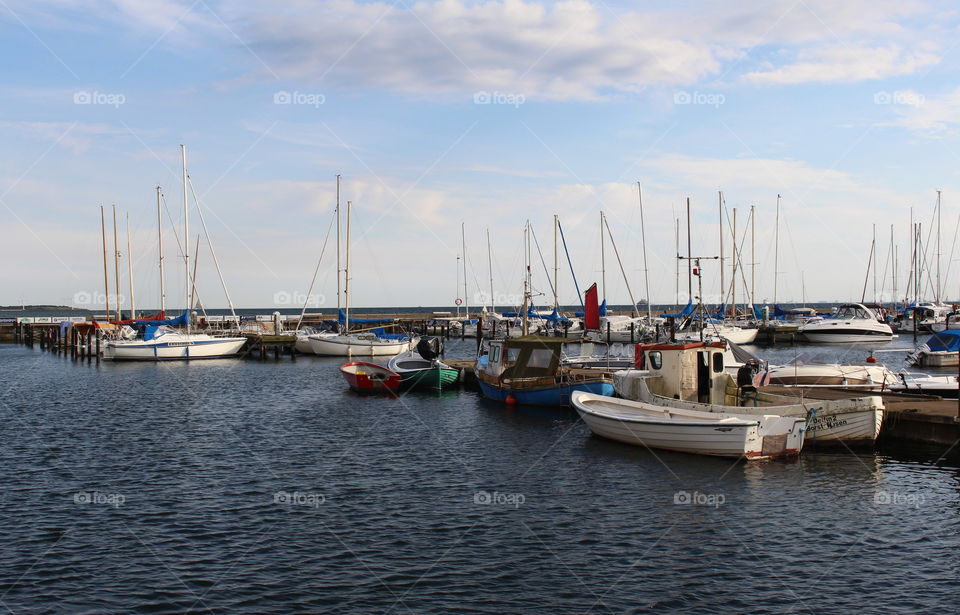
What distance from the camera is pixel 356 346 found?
6519 cm

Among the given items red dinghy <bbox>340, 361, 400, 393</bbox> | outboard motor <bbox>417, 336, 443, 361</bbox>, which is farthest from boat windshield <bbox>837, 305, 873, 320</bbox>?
red dinghy <bbox>340, 361, 400, 393</bbox>

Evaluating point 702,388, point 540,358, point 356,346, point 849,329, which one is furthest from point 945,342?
point 356,346

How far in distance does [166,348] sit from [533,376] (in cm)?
3961

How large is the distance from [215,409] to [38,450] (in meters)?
10.7

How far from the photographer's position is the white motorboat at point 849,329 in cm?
7300

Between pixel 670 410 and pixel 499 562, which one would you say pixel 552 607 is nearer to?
pixel 499 562

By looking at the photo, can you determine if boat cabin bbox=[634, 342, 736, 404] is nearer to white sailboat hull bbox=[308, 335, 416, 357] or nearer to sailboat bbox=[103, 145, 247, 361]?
white sailboat hull bbox=[308, 335, 416, 357]

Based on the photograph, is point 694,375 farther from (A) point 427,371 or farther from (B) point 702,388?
(A) point 427,371

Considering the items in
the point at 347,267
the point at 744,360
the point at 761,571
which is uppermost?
the point at 347,267

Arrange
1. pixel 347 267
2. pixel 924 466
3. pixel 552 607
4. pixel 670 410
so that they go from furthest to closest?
pixel 347 267 < pixel 670 410 < pixel 924 466 < pixel 552 607

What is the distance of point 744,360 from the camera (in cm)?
3550

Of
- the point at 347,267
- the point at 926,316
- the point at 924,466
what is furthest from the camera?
the point at 926,316

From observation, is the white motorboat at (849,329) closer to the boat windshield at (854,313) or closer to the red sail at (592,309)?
the boat windshield at (854,313)

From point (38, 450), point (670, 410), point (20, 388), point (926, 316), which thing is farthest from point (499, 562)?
point (926, 316)
